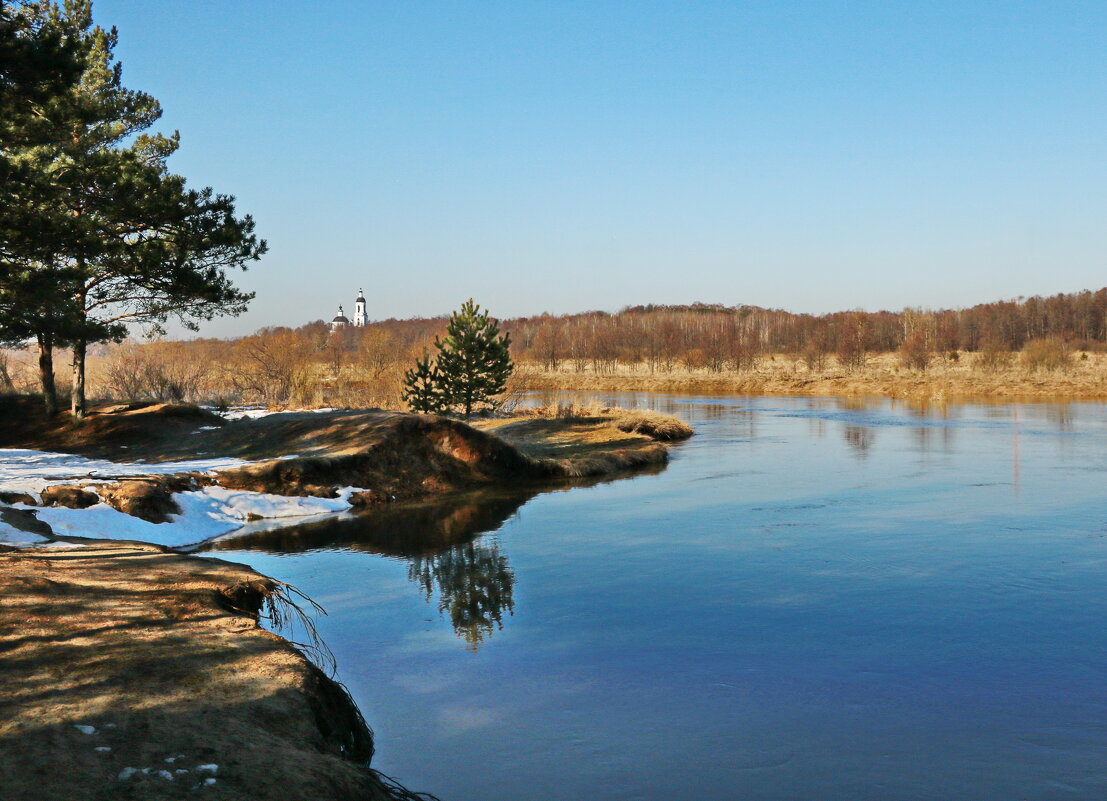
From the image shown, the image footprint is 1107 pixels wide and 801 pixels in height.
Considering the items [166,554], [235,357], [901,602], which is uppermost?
[235,357]

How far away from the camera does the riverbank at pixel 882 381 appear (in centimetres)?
5206

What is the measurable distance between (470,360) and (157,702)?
21.7m

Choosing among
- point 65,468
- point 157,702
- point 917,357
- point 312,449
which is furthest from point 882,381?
point 157,702

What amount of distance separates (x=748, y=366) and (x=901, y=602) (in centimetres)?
7164

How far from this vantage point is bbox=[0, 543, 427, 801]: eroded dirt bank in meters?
4.44

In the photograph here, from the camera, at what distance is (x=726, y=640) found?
8594mm

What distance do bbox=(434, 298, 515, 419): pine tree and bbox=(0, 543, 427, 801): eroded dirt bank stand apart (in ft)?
61.7

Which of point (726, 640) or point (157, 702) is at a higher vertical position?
point (157, 702)

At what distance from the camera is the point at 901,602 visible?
32.5 feet

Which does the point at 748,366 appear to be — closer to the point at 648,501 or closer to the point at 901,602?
the point at 648,501

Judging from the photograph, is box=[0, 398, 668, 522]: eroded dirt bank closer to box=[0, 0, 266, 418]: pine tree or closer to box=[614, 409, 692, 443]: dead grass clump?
box=[0, 0, 266, 418]: pine tree

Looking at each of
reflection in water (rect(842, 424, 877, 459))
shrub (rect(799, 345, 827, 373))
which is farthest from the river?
shrub (rect(799, 345, 827, 373))

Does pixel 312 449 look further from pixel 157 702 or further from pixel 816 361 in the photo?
pixel 816 361

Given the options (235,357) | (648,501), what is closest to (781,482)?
(648,501)
